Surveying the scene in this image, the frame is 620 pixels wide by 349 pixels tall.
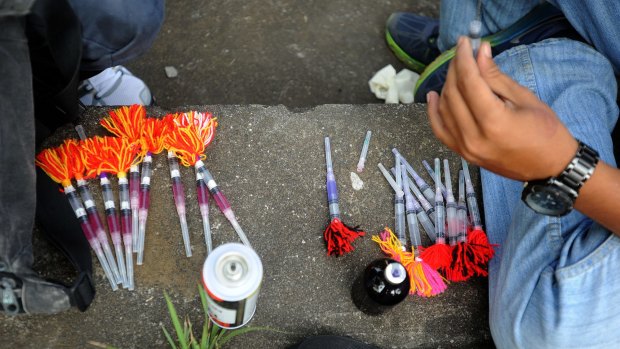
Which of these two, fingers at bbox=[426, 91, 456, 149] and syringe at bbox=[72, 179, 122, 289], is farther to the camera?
syringe at bbox=[72, 179, 122, 289]

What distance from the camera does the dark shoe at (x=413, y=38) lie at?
2.85m

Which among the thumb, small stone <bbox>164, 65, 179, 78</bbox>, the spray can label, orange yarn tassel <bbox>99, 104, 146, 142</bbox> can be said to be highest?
the thumb

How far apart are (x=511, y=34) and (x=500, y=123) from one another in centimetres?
121

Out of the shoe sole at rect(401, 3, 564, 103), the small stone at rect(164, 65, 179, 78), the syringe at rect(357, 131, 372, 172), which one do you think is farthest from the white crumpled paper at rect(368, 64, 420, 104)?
the small stone at rect(164, 65, 179, 78)

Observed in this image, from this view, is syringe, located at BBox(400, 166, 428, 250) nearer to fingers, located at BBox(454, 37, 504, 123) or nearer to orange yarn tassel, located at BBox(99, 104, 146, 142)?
fingers, located at BBox(454, 37, 504, 123)

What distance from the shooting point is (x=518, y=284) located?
1.68 meters

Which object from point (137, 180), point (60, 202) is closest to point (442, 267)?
point (137, 180)

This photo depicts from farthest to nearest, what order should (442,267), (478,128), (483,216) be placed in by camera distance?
1. (483,216)
2. (442,267)
3. (478,128)

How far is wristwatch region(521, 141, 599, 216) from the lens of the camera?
53.8 inches

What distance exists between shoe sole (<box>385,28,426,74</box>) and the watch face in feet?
5.30

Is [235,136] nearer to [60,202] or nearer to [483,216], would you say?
[60,202]

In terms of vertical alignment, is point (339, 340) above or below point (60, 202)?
below

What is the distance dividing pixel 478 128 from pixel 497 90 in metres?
0.11

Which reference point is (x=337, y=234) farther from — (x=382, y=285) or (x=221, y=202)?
(x=221, y=202)
